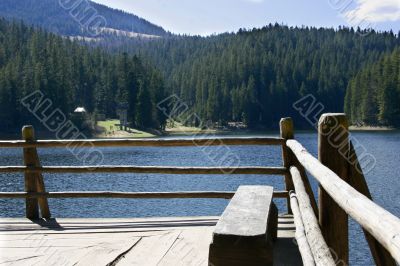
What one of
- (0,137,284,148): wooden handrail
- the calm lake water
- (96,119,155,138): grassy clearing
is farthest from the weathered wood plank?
(96,119,155,138): grassy clearing

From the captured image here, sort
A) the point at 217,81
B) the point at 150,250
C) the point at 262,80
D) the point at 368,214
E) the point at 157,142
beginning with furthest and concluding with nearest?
the point at 262,80, the point at 217,81, the point at 157,142, the point at 150,250, the point at 368,214

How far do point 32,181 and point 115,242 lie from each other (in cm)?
258

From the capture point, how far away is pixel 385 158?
1750 inches

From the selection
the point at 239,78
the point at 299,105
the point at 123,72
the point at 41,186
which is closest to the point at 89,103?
the point at 123,72

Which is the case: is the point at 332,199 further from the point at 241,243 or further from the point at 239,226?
the point at 241,243

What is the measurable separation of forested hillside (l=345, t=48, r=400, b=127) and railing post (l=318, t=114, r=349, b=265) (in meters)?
110

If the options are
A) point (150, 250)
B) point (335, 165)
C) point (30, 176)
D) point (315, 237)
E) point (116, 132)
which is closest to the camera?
point (315, 237)

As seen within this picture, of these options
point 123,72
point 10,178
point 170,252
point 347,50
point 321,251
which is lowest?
point 10,178

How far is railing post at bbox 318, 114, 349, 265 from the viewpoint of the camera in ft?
13.1

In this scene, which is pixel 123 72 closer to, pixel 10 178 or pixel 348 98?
pixel 348 98

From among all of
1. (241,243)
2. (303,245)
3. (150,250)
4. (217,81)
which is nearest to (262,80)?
(217,81)

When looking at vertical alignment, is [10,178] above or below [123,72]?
below

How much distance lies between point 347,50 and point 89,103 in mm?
110902

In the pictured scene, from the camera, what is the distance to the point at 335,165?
13.2 ft
